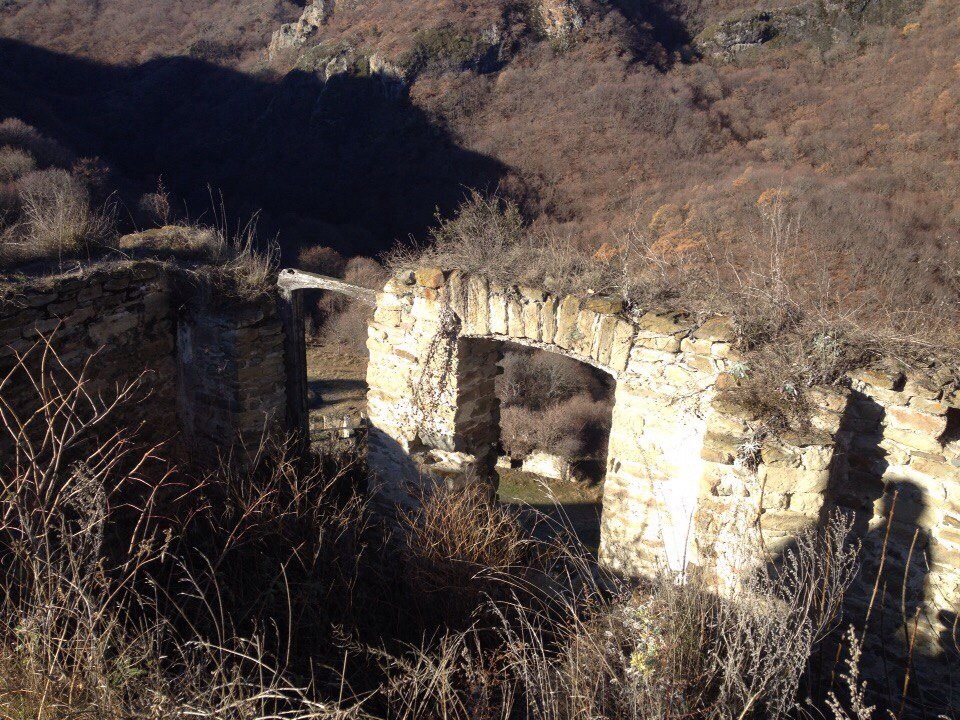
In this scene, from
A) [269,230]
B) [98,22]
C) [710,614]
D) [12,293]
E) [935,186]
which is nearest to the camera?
[710,614]

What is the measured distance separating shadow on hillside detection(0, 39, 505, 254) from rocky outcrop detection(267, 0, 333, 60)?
6.66 feet

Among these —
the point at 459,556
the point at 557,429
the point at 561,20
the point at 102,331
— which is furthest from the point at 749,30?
the point at 459,556

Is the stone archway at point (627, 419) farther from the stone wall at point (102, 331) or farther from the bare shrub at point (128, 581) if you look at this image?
the stone wall at point (102, 331)

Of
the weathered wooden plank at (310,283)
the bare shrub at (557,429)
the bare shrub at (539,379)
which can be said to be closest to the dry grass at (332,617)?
the weathered wooden plank at (310,283)

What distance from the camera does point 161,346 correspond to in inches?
216

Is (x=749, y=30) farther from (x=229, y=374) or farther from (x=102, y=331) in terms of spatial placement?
(x=102, y=331)

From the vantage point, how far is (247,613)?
3160 millimetres

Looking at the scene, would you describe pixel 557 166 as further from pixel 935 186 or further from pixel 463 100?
pixel 935 186

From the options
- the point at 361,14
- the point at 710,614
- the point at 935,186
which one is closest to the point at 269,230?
the point at 361,14

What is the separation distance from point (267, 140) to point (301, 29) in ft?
21.1

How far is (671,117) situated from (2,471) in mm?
22182

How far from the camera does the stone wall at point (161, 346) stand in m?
4.42

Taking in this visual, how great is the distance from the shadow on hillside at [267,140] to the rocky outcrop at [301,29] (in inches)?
79.9

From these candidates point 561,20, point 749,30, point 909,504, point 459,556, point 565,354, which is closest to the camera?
point 909,504
